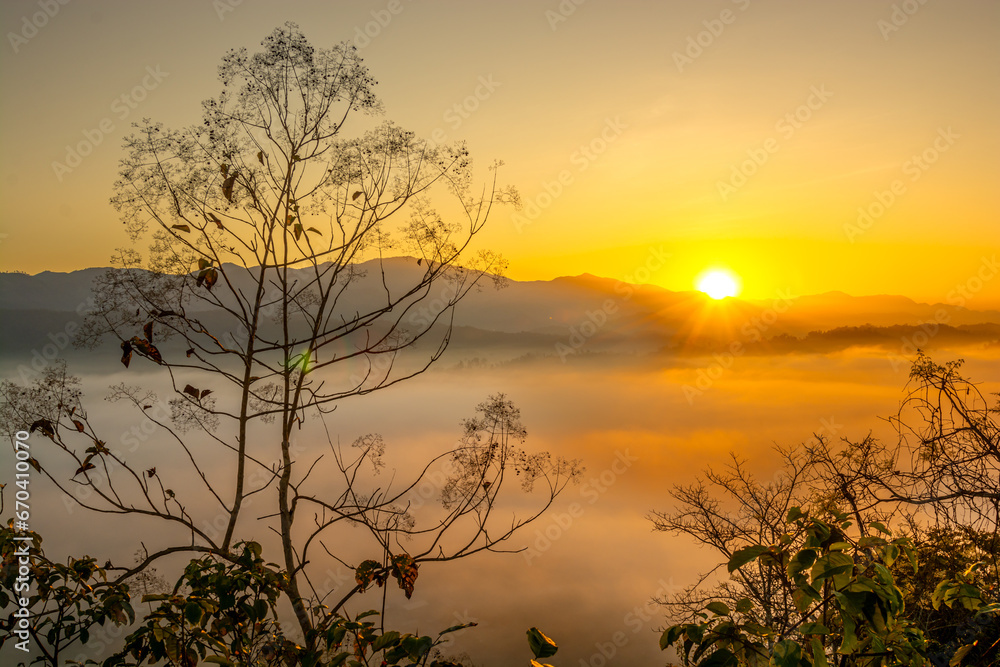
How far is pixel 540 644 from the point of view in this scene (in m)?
1.66

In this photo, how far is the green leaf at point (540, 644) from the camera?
1.58 m

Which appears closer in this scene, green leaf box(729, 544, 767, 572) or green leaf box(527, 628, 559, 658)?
green leaf box(527, 628, 559, 658)

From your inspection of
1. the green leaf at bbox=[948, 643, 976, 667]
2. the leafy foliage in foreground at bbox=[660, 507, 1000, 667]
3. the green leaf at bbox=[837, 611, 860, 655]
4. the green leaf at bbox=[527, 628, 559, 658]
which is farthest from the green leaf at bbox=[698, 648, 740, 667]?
the green leaf at bbox=[948, 643, 976, 667]

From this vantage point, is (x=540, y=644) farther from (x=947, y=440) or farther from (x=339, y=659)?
(x=947, y=440)

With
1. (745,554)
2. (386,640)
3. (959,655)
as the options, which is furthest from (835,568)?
(386,640)

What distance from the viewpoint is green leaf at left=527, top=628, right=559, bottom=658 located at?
1.58 metres

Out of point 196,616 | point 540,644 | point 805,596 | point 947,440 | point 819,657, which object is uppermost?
point 947,440

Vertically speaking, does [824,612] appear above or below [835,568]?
below

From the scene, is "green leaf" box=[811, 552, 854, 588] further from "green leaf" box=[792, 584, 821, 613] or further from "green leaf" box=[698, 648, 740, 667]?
"green leaf" box=[698, 648, 740, 667]

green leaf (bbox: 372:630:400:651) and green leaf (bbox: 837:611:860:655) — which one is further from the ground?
green leaf (bbox: 837:611:860:655)

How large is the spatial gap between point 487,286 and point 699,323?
582 feet

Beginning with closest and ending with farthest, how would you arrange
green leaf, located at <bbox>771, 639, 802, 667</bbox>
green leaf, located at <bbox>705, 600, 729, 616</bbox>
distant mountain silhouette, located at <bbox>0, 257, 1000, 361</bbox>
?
green leaf, located at <bbox>771, 639, 802, 667</bbox>
green leaf, located at <bbox>705, 600, 729, 616</bbox>
distant mountain silhouette, located at <bbox>0, 257, 1000, 361</bbox>

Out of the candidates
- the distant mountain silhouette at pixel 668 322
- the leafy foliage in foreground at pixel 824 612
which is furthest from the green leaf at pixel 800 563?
the distant mountain silhouette at pixel 668 322

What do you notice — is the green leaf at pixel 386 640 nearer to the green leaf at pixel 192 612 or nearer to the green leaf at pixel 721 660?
the green leaf at pixel 721 660
